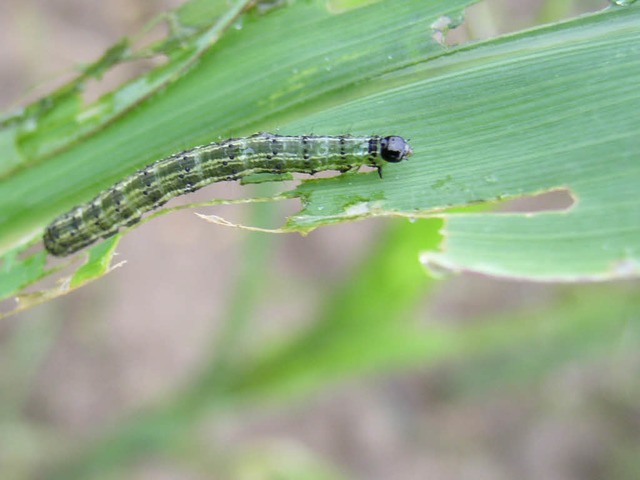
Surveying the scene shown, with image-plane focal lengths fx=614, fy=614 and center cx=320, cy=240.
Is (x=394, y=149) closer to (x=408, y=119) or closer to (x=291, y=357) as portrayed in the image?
(x=408, y=119)

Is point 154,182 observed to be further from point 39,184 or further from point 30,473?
point 30,473

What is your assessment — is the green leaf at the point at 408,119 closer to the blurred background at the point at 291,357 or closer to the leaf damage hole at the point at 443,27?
the leaf damage hole at the point at 443,27

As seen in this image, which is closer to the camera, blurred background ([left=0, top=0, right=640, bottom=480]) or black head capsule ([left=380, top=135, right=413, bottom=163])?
black head capsule ([left=380, top=135, right=413, bottom=163])

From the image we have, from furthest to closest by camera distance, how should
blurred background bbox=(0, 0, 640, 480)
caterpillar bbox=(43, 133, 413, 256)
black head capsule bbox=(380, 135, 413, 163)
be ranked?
blurred background bbox=(0, 0, 640, 480), caterpillar bbox=(43, 133, 413, 256), black head capsule bbox=(380, 135, 413, 163)

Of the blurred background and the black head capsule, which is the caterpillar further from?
the blurred background

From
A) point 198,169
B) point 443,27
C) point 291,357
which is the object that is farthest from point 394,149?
point 291,357

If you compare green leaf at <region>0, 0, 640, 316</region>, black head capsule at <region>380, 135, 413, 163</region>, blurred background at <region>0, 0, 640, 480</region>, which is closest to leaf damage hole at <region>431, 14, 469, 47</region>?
green leaf at <region>0, 0, 640, 316</region>

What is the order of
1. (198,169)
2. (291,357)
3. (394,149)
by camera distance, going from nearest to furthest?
(394,149) < (198,169) < (291,357)

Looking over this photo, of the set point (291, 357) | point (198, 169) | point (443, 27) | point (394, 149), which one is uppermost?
point (443, 27)
